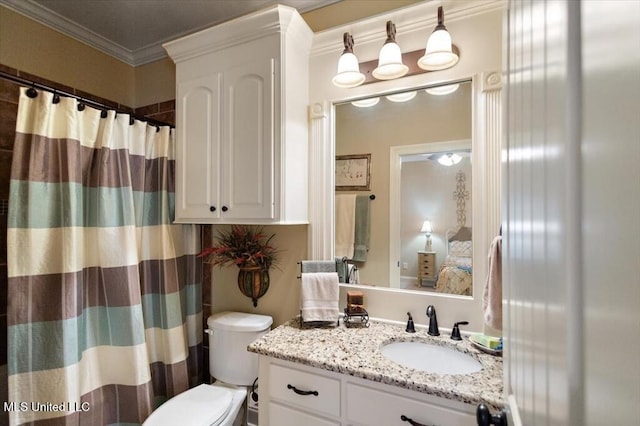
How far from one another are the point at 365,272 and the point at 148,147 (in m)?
1.49

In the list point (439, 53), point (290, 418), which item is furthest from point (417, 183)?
point (290, 418)

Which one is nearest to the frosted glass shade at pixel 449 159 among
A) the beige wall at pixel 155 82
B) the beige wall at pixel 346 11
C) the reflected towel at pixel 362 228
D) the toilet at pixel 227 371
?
the reflected towel at pixel 362 228

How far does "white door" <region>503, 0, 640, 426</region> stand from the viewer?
0.53 ft

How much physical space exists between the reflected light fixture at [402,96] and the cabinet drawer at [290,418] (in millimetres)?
1500

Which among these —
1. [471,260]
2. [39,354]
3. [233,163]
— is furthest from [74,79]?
[471,260]

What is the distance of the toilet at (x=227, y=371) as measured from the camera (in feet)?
4.61

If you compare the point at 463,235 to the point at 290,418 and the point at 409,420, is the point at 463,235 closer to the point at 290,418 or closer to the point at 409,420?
the point at 409,420

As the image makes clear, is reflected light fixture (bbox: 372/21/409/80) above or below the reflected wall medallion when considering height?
above

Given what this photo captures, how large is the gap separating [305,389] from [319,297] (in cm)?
43

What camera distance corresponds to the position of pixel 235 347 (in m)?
1.65

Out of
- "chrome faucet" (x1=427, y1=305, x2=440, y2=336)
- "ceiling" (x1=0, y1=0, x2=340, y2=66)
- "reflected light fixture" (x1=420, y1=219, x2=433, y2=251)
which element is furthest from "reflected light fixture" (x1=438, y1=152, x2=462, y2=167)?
"ceiling" (x1=0, y1=0, x2=340, y2=66)

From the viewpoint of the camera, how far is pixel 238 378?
1643 millimetres

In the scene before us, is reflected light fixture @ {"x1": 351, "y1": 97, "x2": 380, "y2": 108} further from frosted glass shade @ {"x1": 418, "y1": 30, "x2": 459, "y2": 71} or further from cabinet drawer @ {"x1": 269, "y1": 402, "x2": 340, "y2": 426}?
cabinet drawer @ {"x1": 269, "y1": 402, "x2": 340, "y2": 426}

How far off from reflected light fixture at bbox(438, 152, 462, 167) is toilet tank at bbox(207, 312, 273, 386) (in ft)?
4.26
